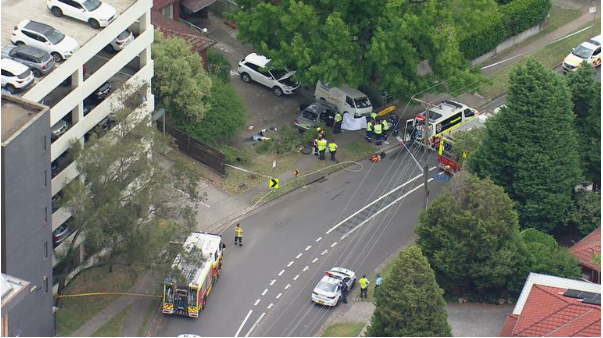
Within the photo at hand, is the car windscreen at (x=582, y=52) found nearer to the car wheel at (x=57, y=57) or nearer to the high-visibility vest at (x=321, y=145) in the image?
the high-visibility vest at (x=321, y=145)

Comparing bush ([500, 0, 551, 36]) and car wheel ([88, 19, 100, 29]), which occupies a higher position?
car wheel ([88, 19, 100, 29])

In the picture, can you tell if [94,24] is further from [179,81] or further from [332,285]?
[332,285]

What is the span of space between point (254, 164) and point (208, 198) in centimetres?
487

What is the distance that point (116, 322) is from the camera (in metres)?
90.7

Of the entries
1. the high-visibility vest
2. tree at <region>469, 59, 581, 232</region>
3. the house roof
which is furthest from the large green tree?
the house roof

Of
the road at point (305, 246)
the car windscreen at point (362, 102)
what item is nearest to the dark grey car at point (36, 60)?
the road at point (305, 246)

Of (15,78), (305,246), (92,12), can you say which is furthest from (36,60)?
(305,246)

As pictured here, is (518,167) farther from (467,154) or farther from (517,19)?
(517,19)

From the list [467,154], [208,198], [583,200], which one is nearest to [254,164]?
[208,198]

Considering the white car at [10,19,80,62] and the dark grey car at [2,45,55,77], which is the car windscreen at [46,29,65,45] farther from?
the dark grey car at [2,45,55,77]

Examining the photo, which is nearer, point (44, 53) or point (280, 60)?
point (44, 53)

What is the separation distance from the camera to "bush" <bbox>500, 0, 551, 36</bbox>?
395 ft

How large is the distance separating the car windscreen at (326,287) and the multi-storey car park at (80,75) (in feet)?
45.0

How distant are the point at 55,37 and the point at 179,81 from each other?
14.1 m
